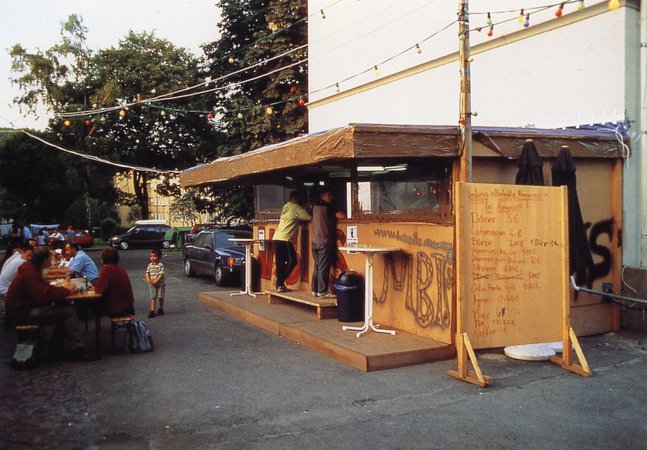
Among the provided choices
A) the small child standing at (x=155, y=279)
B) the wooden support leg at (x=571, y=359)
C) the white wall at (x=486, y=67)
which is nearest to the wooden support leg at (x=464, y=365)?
the wooden support leg at (x=571, y=359)

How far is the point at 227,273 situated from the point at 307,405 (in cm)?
1101

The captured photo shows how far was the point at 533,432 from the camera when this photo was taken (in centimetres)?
527

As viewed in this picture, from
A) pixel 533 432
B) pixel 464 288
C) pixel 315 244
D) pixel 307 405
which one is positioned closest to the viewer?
pixel 533 432

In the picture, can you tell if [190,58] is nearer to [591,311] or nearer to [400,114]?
[400,114]

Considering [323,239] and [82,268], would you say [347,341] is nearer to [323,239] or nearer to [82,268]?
[323,239]

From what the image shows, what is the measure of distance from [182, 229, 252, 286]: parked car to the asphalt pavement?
26.0ft

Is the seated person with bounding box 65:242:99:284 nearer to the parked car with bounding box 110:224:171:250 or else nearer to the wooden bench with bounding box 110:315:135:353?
the wooden bench with bounding box 110:315:135:353

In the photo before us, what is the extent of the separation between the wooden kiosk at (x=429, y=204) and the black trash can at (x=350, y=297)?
0.25m

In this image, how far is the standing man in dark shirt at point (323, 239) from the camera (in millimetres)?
10219

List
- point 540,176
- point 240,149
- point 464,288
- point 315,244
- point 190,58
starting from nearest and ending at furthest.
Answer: point 464,288, point 540,176, point 315,244, point 240,149, point 190,58

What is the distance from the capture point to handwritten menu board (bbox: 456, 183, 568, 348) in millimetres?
6684

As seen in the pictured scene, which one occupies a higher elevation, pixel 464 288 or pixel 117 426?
pixel 464 288

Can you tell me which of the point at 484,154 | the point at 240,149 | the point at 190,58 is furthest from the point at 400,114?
the point at 190,58

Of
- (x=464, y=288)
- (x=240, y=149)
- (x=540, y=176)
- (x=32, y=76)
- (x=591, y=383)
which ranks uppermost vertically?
(x=32, y=76)
